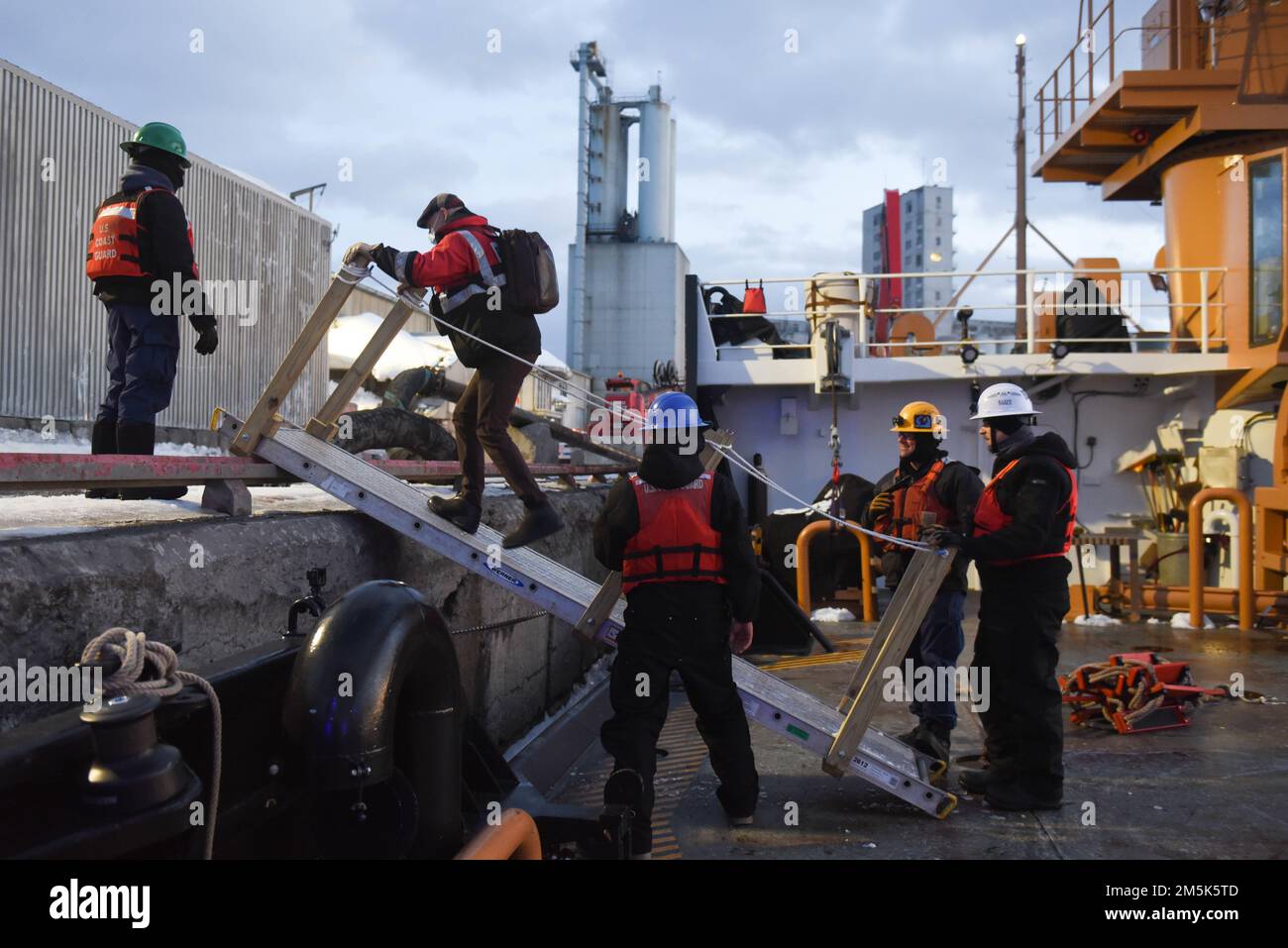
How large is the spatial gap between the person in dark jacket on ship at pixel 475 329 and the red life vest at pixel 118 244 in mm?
936

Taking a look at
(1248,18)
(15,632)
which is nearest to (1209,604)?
(1248,18)

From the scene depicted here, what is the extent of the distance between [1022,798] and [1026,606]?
913mm

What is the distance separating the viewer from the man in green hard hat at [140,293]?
14.3ft

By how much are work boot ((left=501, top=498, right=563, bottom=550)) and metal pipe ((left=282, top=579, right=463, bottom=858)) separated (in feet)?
5.70

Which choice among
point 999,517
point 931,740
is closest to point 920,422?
Result: point 999,517

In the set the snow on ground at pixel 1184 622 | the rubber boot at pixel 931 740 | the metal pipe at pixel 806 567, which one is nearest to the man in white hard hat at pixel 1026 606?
the rubber boot at pixel 931 740

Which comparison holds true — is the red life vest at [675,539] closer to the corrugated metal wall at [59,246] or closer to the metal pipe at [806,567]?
the metal pipe at [806,567]

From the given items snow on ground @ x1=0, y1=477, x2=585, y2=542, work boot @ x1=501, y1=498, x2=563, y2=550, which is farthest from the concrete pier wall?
work boot @ x1=501, y1=498, x2=563, y2=550

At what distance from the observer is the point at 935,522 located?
5.07m

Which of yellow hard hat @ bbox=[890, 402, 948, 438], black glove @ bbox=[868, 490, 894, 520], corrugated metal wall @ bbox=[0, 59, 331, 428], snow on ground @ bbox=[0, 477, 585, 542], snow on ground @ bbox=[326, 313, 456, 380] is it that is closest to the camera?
snow on ground @ bbox=[0, 477, 585, 542]

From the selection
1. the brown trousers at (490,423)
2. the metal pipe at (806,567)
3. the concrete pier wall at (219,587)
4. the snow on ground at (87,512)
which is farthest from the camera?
the metal pipe at (806,567)

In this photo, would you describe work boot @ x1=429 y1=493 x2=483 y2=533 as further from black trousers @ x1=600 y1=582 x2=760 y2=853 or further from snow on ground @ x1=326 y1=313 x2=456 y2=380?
snow on ground @ x1=326 y1=313 x2=456 y2=380

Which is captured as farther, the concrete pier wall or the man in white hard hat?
the man in white hard hat

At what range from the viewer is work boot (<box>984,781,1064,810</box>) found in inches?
183
